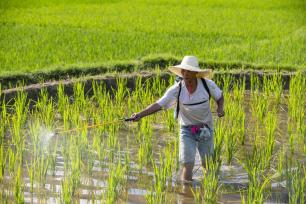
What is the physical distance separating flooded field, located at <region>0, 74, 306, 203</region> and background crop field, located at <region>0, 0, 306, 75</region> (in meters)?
2.10

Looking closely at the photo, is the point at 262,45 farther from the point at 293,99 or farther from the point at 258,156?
the point at 258,156

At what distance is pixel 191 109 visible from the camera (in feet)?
18.1

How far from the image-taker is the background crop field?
10.1m

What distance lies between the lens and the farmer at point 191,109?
5.43 metres

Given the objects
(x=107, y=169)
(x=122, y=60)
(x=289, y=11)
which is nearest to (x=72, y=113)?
(x=107, y=169)

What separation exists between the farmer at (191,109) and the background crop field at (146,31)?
3.35 meters

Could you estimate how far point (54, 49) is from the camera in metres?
10.3

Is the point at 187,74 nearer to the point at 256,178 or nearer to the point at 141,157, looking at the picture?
the point at 141,157

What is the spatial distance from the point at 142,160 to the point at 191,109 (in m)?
0.57

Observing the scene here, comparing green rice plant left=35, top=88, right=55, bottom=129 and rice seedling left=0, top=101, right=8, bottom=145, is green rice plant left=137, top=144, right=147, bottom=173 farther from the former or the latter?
rice seedling left=0, top=101, right=8, bottom=145

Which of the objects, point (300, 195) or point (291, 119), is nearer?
point (300, 195)

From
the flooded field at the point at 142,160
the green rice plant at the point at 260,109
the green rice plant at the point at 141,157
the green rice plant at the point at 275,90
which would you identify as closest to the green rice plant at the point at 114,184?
the flooded field at the point at 142,160

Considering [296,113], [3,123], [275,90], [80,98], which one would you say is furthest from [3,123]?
[275,90]

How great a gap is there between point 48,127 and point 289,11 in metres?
10.2
